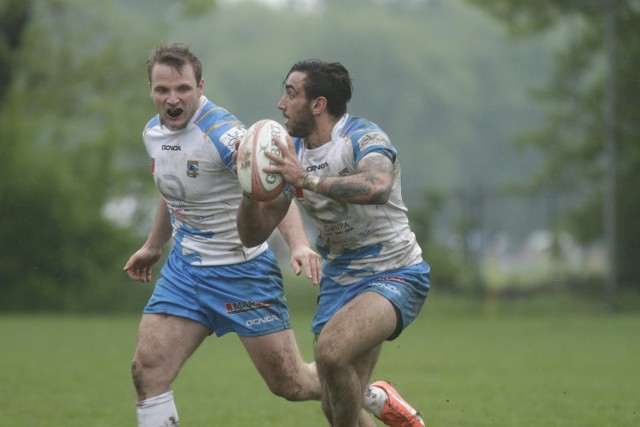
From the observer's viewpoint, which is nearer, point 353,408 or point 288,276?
point 353,408

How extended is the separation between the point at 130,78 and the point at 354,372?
23.8 metres

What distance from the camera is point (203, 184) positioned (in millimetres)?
6047

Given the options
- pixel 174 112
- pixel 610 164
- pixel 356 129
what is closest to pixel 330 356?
pixel 356 129

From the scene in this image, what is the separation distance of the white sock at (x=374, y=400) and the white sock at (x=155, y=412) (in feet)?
4.52

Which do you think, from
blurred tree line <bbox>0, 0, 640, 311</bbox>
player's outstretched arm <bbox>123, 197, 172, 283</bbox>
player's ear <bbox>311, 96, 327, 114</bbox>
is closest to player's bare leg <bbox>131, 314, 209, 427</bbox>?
player's outstretched arm <bbox>123, 197, 172, 283</bbox>

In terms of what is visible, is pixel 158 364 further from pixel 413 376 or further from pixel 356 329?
pixel 413 376

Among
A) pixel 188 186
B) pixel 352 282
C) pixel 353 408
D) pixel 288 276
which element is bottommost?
pixel 288 276

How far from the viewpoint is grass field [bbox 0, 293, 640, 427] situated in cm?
843

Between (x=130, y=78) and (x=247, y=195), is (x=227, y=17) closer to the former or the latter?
(x=130, y=78)

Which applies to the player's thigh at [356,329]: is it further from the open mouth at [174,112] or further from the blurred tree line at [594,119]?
the blurred tree line at [594,119]

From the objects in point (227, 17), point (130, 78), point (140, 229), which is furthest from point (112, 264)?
point (227, 17)

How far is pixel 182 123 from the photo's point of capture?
239 inches

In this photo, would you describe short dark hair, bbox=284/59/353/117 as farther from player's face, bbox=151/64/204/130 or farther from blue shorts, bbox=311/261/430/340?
blue shorts, bbox=311/261/430/340

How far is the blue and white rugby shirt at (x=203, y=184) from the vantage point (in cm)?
603
